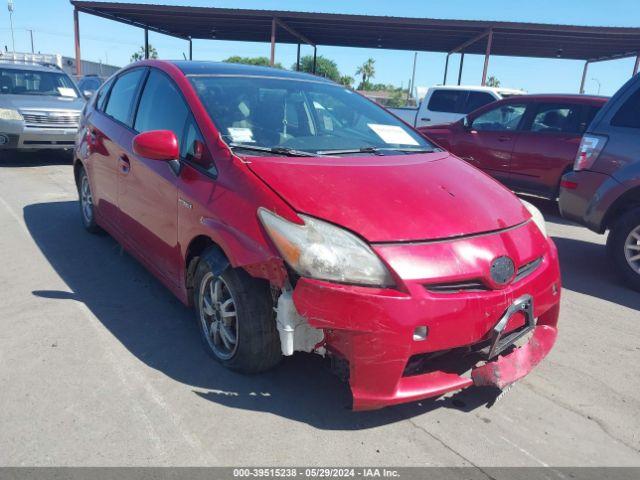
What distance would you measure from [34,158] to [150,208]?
8254 mm

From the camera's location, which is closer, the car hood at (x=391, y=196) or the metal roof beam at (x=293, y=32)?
the car hood at (x=391, y=196)

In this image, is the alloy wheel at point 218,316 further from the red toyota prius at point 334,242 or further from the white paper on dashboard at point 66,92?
the white paper on dashboard at point 66,92

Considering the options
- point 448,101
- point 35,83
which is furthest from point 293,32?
point 35,83

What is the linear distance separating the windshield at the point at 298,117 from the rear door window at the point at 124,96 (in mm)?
979

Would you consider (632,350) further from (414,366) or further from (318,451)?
(318,451)

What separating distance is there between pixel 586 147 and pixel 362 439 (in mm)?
3916

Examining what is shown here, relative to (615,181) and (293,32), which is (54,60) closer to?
(293,32)

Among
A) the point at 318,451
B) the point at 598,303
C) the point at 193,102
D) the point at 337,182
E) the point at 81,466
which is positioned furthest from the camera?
the point at 598,303

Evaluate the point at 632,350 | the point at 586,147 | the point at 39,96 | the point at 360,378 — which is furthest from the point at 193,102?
the point at 39,96

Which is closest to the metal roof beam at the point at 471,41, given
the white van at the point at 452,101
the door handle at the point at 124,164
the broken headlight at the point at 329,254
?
the white van at the point at 452,101

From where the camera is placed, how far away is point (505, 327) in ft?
7.95

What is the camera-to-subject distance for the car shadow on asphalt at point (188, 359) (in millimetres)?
2588

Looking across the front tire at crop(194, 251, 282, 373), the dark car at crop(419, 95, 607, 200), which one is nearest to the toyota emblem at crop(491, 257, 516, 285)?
the front tire at crop(194, 251, 282, 373)

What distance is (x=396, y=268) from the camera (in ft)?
7.25
